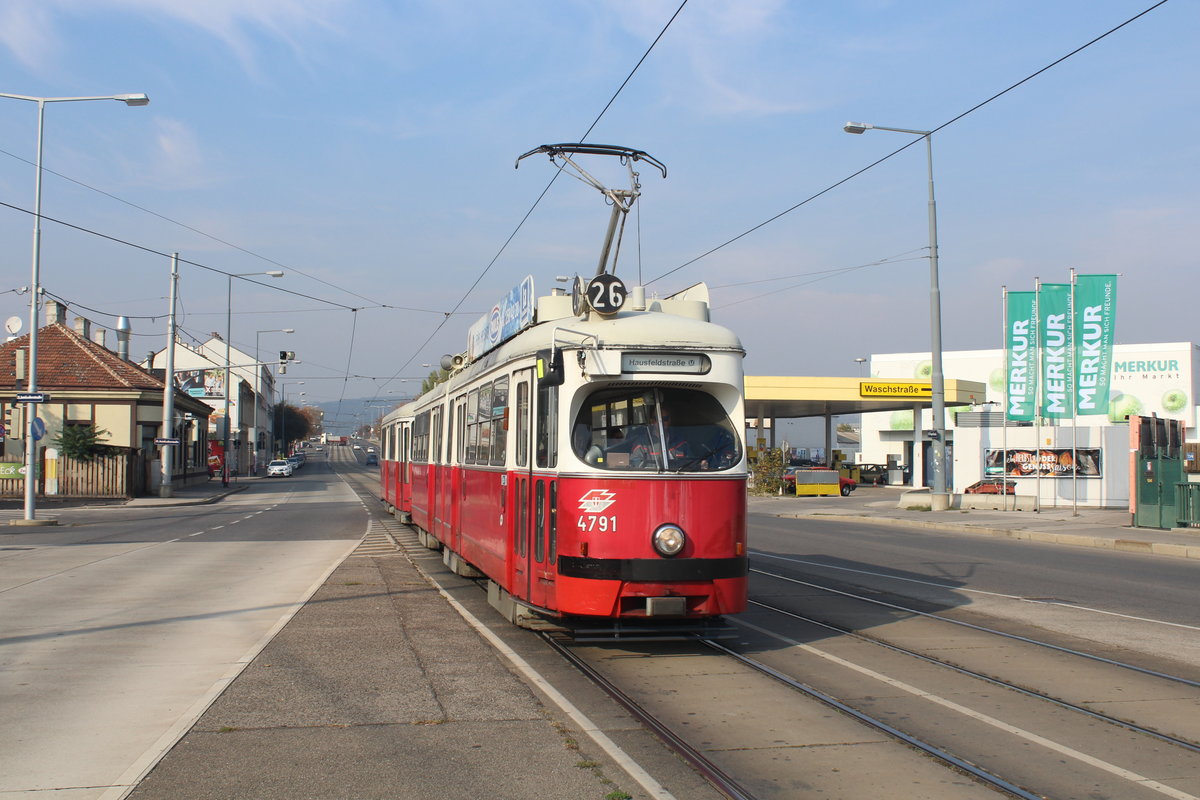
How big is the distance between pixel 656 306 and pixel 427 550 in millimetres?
10273

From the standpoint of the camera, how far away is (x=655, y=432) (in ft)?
28.6

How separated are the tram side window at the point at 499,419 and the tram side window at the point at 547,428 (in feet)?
3.48

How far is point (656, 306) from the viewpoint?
10.6m

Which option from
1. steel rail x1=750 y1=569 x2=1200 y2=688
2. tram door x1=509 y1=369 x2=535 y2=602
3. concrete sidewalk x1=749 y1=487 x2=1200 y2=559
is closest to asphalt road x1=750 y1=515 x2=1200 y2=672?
steel rail x1=750 y1=569 x2=1200 y2=688

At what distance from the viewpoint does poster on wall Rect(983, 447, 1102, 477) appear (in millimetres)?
35719

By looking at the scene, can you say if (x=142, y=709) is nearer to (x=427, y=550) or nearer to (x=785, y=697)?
(x=785, y=697)

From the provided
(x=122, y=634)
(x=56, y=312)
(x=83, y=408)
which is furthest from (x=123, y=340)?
(x=122, y=634)

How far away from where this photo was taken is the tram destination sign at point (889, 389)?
4975cm

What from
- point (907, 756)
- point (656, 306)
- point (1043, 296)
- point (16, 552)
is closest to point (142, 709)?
point (907, 756)

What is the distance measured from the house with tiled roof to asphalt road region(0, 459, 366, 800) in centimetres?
1764

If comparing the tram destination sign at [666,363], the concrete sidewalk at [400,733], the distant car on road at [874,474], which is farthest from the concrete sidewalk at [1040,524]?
the distant car on road at [874,474]

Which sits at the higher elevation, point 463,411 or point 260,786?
point 463,411

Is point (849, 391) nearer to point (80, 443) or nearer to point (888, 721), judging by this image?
point (80, 443)

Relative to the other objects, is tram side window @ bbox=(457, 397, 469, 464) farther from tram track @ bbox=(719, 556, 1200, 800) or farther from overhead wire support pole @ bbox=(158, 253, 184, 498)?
overhead wire support pole @ bbox=(158, 253, 184, 498)
